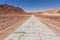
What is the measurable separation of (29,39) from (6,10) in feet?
329

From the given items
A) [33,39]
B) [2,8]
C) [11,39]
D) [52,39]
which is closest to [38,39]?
[33,39]

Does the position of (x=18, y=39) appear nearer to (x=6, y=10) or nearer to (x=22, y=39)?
(x=22, y=39)

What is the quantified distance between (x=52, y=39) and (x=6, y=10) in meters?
101

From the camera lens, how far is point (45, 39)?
10453 millimetres

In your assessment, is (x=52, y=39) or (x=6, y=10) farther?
(x=6, y=10)

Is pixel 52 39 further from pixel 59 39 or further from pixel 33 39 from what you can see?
pixel 33 39

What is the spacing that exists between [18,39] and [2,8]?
100157mm

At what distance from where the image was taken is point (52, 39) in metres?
10.5

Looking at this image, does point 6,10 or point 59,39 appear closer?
point 59,39

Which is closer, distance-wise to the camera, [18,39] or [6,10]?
[18,39]

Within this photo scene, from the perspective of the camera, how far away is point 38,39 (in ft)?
34.3

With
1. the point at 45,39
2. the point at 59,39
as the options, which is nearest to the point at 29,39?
the point at 45,39

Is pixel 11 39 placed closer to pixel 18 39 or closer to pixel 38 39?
pixel 18 39

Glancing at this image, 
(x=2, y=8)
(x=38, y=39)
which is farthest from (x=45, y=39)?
(x=2, y=8)
